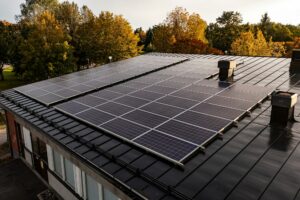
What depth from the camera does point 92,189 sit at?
13.9 metres

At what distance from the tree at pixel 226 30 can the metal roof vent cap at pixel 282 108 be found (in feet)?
264

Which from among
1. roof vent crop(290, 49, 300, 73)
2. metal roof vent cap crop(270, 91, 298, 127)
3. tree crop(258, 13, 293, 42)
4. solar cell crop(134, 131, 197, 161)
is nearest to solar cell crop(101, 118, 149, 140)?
solar cell crop(134, 131, 197, 161)

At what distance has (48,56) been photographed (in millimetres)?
53812

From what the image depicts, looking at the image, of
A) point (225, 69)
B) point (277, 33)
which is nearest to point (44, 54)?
point (225, 69)

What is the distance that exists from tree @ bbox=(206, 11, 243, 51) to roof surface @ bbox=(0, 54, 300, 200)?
3147 inches

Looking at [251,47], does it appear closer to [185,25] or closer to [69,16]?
[185,25]

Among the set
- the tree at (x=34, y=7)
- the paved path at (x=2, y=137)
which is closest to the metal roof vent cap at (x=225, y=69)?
the paved path at (x=2, y=137)

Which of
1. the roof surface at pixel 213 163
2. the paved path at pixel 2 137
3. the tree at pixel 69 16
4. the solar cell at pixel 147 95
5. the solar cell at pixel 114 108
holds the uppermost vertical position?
the tree at pixel 69 16

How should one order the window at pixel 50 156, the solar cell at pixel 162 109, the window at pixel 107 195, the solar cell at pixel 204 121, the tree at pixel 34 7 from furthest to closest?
the tree at pixel 34 7, the window at pixel 50 156, the solar cell at pixel 162 109, the solar cell at pixel 204 121, the window at pixel 107 195

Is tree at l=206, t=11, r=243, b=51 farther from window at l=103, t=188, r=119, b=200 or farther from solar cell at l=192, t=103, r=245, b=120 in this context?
window at l=103, t=188, r=119, b=200

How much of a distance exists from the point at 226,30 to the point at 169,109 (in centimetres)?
8384

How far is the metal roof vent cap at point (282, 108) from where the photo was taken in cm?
1239

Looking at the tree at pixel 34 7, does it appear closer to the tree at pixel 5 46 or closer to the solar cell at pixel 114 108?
the tree at pixel 5 46

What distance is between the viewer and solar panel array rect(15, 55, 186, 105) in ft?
66.0
